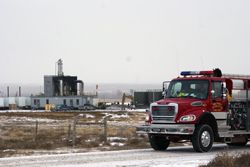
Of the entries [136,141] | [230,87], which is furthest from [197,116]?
[136,141]

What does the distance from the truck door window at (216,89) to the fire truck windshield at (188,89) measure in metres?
0.32

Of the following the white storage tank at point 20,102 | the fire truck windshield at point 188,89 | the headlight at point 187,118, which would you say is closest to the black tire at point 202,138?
the headlight at point 187,118

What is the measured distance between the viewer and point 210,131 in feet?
67.3

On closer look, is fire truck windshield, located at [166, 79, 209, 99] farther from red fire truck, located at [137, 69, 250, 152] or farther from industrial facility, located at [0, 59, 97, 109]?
industrial facility, located at [0, 59, 97, 109]

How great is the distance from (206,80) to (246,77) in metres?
2.68

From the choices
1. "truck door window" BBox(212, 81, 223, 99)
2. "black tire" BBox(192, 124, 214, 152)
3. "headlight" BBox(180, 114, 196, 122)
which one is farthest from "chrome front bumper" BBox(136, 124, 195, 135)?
"truck door window" BBox(212, 81, 223, 99)

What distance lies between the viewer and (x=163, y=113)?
20.3 metres

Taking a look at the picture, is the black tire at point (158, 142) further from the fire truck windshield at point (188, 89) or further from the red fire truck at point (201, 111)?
the fire truck windshield at point (188, 89)

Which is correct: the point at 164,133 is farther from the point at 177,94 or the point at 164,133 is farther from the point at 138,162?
the point at 138,162

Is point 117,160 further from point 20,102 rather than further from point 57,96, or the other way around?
point 20,102

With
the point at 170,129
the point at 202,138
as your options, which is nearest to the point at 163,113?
the point at 170,129

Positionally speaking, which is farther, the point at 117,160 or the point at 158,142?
the point at 158,142

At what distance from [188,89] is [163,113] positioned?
4.84 ft

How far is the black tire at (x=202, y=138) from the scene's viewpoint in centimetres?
2003
